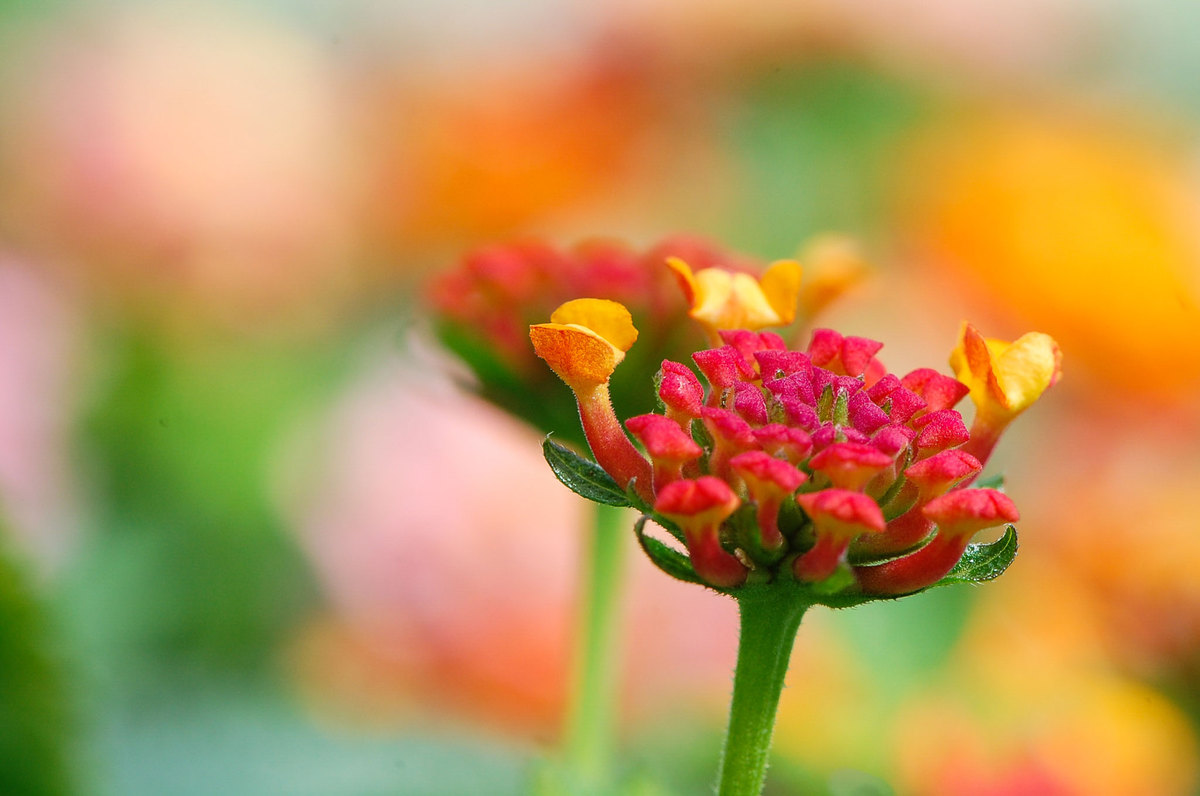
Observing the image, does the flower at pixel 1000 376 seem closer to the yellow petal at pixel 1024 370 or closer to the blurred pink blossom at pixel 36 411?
the yellow petal at pixel 1024 370

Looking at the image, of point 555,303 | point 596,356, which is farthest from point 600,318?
point 555,303

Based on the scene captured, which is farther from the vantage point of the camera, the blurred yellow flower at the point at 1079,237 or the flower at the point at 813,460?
the blurred yellow flower at the point at 1079,237

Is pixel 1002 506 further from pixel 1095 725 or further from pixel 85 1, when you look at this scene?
pixel 85 1

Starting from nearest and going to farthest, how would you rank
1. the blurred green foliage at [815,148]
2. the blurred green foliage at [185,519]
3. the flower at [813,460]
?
the flower at [813,460] < the blurred green foliage at [185,519] < the blurred green foliage at [815,148]

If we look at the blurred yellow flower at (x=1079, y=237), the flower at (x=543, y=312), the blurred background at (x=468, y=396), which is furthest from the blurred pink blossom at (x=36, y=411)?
the blurred yellow flower at (x=1079, y=237)

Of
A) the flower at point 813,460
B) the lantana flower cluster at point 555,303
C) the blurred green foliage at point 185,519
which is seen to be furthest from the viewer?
the blurred green foliage at point 185,519

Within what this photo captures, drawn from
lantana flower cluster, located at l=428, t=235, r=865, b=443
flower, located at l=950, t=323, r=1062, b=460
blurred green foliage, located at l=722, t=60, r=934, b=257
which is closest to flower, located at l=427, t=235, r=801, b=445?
lantana flower cluster, located at l=428, t=235, r=865, b=443

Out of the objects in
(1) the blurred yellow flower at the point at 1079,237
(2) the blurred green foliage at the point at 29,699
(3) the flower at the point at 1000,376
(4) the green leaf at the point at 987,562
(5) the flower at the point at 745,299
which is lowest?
(2) the blurred green foliage at the point at 29,699

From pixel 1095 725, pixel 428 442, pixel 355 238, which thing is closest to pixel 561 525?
pixel 428 442

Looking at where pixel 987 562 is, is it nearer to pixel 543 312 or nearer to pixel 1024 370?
pixel 1024 370
